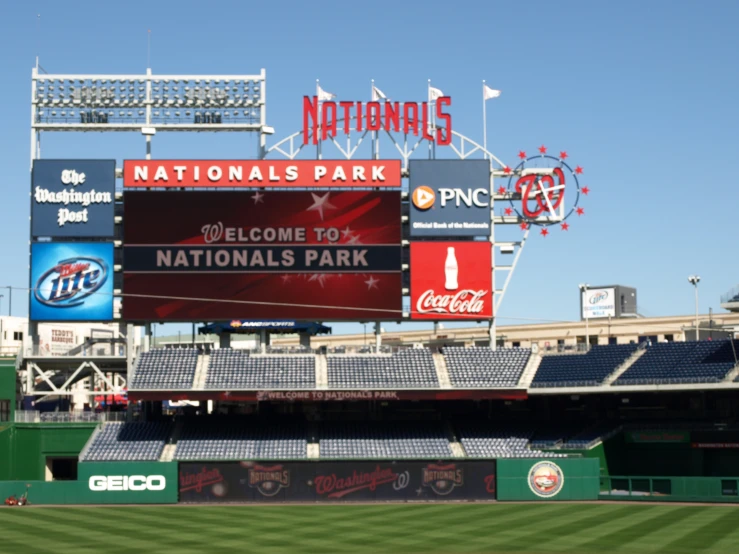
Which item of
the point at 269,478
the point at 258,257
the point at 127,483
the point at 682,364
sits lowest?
the point at 127,483

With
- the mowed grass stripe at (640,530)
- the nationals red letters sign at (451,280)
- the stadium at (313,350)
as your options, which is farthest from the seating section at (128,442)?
the mowed grass stripe at (640,530)

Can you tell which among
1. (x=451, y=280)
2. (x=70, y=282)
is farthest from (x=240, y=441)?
(x=451, y=280)

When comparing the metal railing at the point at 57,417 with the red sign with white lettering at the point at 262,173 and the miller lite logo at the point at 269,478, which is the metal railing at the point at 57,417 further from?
the red sign with white lettering at the point at 262,173

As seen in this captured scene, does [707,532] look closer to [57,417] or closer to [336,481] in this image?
[336,481]

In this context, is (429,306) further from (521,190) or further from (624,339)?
(624,339)

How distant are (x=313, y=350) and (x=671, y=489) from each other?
22002 mm

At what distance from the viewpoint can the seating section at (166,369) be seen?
192 feet

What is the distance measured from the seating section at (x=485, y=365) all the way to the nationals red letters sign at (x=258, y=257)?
5067mm

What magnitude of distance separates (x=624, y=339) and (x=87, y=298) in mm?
50254

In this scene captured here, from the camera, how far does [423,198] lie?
61.5 m

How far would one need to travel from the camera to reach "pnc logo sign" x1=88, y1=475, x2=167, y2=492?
55.5 meters

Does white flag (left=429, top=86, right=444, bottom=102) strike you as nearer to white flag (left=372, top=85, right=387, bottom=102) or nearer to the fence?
white flag (left=372, top=85, right=387, bottom=102)

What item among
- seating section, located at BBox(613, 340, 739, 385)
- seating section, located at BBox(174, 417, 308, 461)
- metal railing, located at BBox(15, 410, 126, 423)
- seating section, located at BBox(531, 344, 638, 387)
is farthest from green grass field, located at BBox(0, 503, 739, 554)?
metal railing, located at BBox(15, 410, 126, 423)

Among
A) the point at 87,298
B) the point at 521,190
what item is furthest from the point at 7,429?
the point at 521,190
